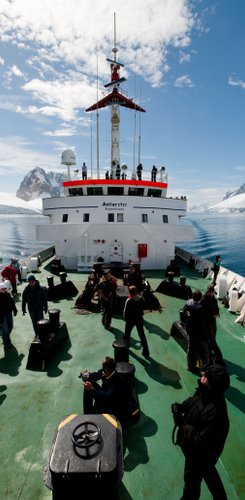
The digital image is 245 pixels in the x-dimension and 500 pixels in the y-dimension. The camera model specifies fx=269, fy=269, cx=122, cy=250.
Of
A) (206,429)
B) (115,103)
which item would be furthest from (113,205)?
(206,429)

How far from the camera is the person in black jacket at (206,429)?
2545mm

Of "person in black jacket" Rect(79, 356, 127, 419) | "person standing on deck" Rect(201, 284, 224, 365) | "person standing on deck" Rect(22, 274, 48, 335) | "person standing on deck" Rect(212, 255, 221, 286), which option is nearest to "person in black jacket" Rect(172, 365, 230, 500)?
"person in black jacket" Rect(79, 356, 127, 419)

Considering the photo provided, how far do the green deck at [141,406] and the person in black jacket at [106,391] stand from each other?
57 cm

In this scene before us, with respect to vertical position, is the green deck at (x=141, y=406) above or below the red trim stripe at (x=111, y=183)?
below

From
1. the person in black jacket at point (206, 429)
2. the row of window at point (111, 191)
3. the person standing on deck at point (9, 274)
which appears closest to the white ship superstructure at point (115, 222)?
the row of window at point (111, 191)

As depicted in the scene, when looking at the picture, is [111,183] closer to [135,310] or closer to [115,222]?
[115,222]

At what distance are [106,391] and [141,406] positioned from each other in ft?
3.69

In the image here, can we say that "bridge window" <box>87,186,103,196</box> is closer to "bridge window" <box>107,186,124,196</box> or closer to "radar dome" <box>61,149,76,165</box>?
"bridge window" <box>107,186,124,196</box>

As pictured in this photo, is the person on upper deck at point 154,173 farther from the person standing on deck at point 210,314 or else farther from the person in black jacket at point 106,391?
the person in black jacket at point 106,391

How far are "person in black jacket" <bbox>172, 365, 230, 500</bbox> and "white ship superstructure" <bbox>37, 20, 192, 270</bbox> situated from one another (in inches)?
470

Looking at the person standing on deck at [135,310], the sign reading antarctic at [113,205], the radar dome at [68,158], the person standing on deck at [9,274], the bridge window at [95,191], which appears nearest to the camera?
the person standing on deck at [135,310]

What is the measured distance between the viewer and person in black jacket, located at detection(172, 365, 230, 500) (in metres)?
2.54

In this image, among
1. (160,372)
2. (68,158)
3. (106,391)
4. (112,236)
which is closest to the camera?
(106,391)

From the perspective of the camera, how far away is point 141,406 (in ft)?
15.5
